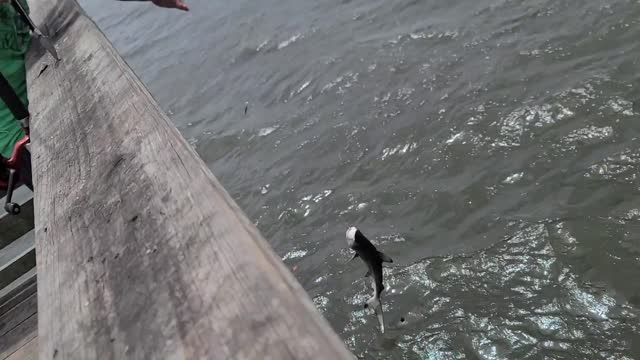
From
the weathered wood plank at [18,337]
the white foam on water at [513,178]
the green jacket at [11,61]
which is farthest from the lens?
the white foam on water at [513,178]

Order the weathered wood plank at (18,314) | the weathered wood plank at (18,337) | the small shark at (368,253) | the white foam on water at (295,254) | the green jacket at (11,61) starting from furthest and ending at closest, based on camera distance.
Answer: the white foam on water at (295,254) → the green jacket at (11,61) → the weathered wood plank at (18,314) → the weathered wood plank at (18,337) → the small shark at (368,253)

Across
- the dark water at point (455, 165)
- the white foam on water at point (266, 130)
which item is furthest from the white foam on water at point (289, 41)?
the white foam on water at point (266, 130)

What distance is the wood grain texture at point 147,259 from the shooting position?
1066mm

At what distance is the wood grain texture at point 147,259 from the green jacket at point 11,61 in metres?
1.66

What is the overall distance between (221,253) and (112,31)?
1496cm

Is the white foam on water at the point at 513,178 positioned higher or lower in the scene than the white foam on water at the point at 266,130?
higher

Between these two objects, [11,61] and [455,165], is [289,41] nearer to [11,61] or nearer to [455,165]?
[455,165]

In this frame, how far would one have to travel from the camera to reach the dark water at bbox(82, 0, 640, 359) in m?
3.92

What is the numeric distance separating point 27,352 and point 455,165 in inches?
147

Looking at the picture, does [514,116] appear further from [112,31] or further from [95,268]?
[112,31]

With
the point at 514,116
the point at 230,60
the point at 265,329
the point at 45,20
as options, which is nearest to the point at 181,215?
the point at 265,329

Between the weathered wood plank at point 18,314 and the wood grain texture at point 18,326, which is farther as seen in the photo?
the weathered wood plank at point 18,314

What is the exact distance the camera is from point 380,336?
4168mm

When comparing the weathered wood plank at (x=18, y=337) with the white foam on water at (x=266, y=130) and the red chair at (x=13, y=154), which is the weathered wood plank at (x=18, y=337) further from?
the white foam on water at (x=266, y=130)
